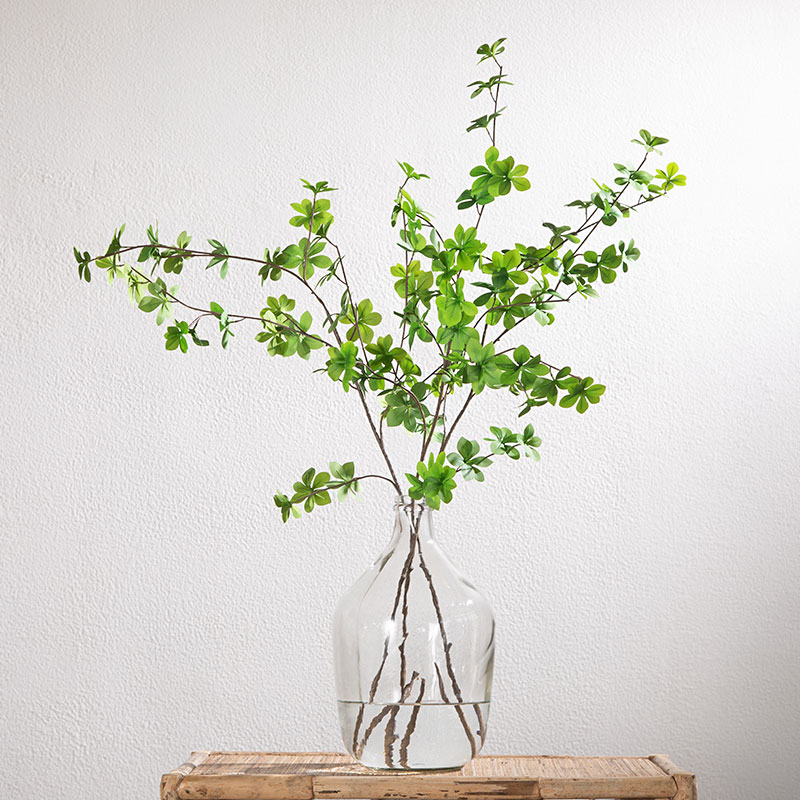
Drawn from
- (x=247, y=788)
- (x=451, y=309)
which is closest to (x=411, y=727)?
(x=247, y=788)

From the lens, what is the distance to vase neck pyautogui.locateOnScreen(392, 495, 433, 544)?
1.02 metres

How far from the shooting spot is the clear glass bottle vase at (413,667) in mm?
964

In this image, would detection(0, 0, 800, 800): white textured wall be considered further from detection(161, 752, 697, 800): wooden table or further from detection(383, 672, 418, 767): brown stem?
detection(383, 672, 418, 767): brown stem

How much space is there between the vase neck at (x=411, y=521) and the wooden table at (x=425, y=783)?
0.24 metres

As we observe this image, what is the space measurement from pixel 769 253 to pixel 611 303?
284mm

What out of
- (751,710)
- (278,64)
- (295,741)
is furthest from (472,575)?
(278,64)

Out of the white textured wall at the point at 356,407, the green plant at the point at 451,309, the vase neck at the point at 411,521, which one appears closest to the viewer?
the green plant at the point at 451,309

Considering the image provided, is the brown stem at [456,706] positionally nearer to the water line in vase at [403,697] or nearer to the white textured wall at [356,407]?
the water line in vase at [403,697]

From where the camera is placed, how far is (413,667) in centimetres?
96

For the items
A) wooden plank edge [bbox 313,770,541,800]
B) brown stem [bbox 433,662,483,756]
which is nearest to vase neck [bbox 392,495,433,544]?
brown stem [bbox 433,662,483,756]

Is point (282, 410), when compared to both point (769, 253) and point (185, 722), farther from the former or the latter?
point (769, 253)

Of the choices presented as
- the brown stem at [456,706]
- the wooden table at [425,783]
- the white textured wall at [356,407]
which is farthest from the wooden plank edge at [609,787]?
the white textured wall at [356,407]

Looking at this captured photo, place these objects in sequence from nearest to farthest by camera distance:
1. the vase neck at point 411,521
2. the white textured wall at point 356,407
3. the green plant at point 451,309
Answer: the green plant at point 451,309 < the vase neck at point 411,521 < the white textured wall at point 356,407

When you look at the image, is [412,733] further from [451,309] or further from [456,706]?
[451,309]
